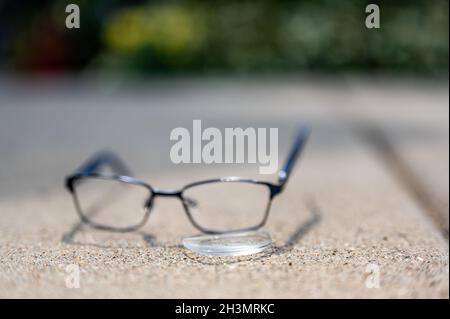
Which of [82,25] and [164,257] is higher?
[82,25]

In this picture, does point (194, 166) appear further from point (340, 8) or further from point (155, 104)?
point (340, 8)

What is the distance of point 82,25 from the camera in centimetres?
482

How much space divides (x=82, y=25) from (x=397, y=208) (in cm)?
416

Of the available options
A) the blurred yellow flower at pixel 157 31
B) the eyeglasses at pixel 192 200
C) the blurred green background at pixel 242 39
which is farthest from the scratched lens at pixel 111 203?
the blurred yellow flower at pixel 157 31

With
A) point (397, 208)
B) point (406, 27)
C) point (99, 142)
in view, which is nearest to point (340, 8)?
point (406, 27)

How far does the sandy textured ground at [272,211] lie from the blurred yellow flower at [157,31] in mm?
1633

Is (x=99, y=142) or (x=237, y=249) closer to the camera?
(x=237, y=249)

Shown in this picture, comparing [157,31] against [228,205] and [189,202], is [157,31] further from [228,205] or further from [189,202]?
[189,202]

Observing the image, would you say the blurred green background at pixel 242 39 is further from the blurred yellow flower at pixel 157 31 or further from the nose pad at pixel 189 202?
the nose pad at pixel 189 202

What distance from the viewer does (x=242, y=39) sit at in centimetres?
448

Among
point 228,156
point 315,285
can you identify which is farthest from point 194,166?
point 315,285

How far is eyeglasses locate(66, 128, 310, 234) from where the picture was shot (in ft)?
3.23

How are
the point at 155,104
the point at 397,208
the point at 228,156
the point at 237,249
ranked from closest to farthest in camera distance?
the point at 237,249 → the point at 397,208 → the point at 228,156 → the point at 155,104
